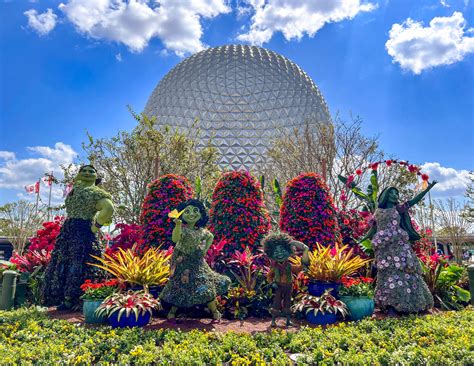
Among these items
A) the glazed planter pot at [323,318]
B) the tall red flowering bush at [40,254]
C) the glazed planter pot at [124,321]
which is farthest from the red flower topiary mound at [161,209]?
the glazed planter pot at [323,318]

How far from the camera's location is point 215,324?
5.97 m

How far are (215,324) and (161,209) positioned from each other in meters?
3.53

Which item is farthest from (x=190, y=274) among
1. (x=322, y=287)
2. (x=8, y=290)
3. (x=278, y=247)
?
(x=8, y=290)

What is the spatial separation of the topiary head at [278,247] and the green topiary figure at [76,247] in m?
3.35

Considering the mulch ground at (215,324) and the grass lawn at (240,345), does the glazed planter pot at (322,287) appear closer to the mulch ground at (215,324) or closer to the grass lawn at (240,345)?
the mulch ground at (215,324)

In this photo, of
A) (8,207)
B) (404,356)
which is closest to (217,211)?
(404,356)

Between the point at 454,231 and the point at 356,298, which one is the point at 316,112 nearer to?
the point at 454,231

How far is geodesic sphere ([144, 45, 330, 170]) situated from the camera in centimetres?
3247

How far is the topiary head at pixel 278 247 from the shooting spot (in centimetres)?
606

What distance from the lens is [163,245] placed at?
8320 millimetres

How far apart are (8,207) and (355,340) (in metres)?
32.5

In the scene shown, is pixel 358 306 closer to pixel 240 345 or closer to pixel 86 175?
pixel 240 345

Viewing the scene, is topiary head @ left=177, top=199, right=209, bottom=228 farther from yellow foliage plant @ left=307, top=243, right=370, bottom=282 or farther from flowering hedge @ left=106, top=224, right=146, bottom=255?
flowering hedge @ left=106, top=224, right=146, bottom=255

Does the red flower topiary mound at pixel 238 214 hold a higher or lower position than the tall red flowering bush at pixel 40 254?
higher
